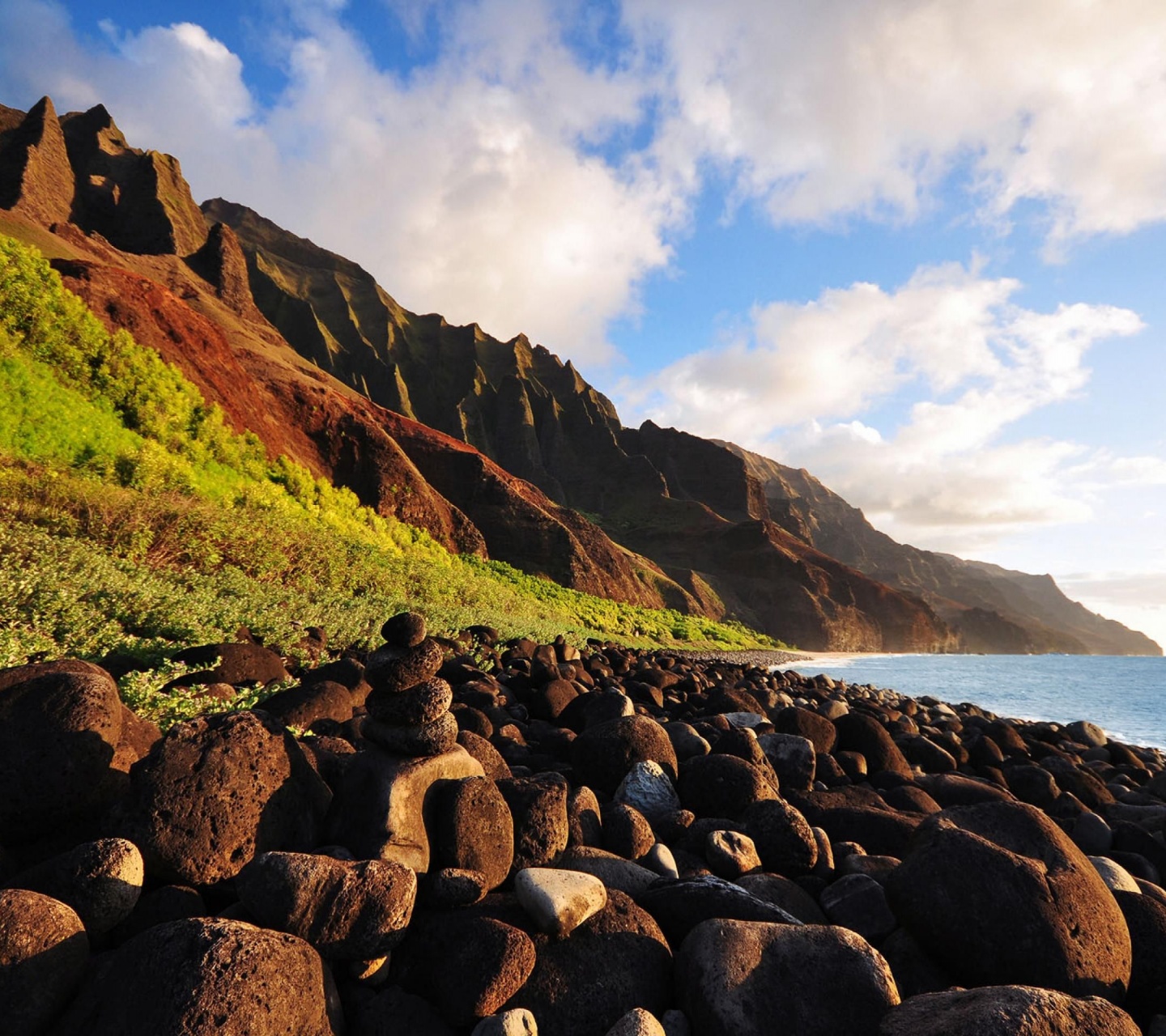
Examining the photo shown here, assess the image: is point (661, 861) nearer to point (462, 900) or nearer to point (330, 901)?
point (462, 900)

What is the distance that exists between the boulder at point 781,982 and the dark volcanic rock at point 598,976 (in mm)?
118

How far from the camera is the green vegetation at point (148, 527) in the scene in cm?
683

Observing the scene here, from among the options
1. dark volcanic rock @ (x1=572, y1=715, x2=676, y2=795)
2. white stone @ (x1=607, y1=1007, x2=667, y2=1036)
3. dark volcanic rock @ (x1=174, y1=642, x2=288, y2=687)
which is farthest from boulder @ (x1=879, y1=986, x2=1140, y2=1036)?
dark volcanic rock @ (x1=174, y1=642, x2=288, y2=687)

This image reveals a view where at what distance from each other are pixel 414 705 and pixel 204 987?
60.5 inches

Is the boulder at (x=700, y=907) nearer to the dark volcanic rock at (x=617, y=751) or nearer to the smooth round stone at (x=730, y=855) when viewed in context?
the smooth round stone at (x=730, y=855)

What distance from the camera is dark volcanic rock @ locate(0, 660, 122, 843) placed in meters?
2.67

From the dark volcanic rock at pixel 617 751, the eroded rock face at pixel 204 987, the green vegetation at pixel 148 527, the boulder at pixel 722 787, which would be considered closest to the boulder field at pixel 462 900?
the eroded rock face at pixel 204 987

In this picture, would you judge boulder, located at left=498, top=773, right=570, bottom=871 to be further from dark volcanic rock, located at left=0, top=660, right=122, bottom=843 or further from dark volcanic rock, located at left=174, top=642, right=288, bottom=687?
dark volcanic rock, located at left=174, top=642, right=288, bottom=687

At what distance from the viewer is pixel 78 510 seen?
9.51 m

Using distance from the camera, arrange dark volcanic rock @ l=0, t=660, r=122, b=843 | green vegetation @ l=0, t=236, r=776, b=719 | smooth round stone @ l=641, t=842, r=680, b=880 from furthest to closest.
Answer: green vegetation @ l=0, t=236, r=776, b=719 < smooth round stone @ l=641, t=842, r=680, b=880 < dark volcanic rock @ l=0, t=660, r=122, b=843

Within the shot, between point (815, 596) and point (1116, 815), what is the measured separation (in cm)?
8121

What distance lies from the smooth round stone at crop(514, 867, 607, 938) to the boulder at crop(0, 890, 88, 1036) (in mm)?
1542

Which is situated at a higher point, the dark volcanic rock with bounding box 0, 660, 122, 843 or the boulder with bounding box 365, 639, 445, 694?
the boulder with bounding box 365, 639, 445, 694

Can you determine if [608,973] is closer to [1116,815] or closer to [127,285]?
[1116,815]
